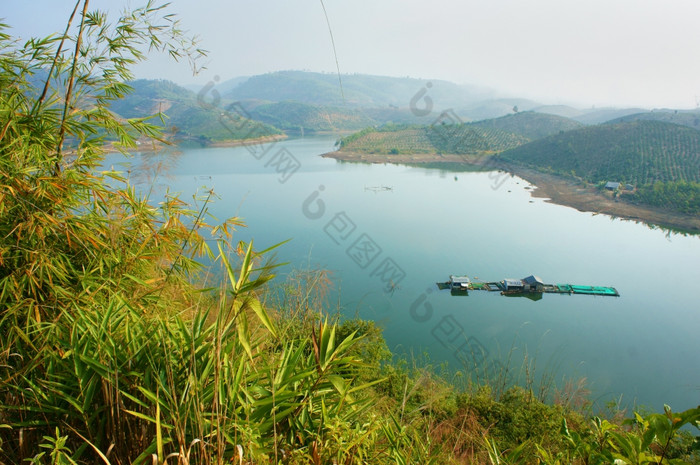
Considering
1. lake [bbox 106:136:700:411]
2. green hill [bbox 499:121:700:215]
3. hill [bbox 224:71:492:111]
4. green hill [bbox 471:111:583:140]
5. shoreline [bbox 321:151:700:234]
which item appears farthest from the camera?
hill [bbox 224:71:492:111]

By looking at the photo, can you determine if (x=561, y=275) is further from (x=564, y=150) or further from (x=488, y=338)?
(x=564, y=150)

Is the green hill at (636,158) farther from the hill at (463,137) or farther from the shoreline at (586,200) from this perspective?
the hill at (463,137)

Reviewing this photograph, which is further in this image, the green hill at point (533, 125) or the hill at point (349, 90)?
the hill at point (349, 90)

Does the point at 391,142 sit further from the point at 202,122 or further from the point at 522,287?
the point at 522,287

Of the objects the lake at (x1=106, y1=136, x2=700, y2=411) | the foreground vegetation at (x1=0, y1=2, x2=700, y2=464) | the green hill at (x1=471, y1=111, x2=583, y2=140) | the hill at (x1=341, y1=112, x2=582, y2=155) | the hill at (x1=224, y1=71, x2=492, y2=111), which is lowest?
the lake at (x1=106, y1=136, x2=700, y2=411)

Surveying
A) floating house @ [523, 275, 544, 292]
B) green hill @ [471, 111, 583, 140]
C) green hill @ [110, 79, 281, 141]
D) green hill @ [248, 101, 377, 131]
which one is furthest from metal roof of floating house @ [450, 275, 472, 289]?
green hill @ [248, 101, 377, 131]

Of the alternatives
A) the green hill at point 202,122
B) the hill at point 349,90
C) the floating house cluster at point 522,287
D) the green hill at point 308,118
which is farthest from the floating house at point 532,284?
the hill at point 349,90

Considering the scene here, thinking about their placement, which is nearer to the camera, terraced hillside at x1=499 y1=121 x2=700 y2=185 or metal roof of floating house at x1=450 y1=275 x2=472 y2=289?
metal roof of floating house at x1=450 y1=275 x2=472 y2=289

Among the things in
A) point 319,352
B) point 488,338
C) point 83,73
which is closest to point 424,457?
point 319,352

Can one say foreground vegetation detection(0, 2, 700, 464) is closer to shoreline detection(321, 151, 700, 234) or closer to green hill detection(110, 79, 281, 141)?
shoreline detection(321, 151, 700, 234)

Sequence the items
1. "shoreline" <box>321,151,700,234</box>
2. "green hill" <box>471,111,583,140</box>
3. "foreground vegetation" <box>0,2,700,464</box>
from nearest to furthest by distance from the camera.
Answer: "foreground vegetation" <box>0,2,700,464</box>, "shoreline" <box>321,151,700,234</box>, "green hill" <box>471,111,583,140</box>
